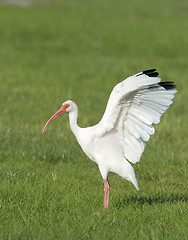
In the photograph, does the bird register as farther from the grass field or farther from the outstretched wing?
the grass field

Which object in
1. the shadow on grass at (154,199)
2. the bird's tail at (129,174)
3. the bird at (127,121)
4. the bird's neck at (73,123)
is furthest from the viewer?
the shadow on grass at (154,199)

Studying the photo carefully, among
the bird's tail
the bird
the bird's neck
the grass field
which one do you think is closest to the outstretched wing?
the bird

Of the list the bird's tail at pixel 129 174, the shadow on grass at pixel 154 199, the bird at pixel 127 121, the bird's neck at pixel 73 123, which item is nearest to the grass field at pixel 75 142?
the shadow on grass at pixel 154 199

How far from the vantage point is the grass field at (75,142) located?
503 centimetres

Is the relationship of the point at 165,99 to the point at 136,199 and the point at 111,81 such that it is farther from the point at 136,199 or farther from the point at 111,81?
the point at 111,81

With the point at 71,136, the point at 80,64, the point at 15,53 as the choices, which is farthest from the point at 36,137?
the point at 15,53

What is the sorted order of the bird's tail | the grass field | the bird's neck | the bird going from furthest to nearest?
the bird's neck → the bird's tail → the bird → the grass field

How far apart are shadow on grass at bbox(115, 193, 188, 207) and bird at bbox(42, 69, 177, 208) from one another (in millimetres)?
355

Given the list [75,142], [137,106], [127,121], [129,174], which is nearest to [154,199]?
[129,174]

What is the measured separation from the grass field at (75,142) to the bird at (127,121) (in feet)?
1.75

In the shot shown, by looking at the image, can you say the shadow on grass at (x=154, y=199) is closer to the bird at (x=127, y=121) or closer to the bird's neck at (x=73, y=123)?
the bird at (x=127, y=121)

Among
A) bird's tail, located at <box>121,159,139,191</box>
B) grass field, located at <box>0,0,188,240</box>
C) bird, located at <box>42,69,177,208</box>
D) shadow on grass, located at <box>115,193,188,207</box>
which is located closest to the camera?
grass field, located at <box>0,0,188,240</box>

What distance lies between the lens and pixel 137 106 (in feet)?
17.4

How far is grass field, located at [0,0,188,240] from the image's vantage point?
5027 mm
